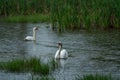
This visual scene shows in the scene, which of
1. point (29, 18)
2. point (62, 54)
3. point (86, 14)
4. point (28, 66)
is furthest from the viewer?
point (29, 18)

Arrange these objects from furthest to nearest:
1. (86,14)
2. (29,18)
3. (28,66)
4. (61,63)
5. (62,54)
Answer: (29,18) < (86,14) < (62,54) < (61,63) < (28,66)

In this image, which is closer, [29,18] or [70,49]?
[70,49]

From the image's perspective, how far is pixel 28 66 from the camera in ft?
51.8

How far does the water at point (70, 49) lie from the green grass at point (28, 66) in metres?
0.28

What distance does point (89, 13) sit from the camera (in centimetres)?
2825

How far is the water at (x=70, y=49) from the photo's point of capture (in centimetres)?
1575

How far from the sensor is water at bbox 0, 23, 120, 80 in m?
15.7

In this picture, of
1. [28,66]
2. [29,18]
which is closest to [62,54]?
[28,66]

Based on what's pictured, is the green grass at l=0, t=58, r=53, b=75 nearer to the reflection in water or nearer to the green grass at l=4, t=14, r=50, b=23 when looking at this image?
the reflection in water

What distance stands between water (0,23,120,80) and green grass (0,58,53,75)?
0.28 metres

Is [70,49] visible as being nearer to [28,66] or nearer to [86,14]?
[28,66]

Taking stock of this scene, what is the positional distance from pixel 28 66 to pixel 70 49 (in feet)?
18.0

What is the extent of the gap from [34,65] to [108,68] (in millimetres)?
2549

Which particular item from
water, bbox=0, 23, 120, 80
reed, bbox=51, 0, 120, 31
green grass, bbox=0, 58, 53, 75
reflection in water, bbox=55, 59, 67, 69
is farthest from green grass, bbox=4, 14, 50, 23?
A: green grass, bbox=0, 58, 53, 75
